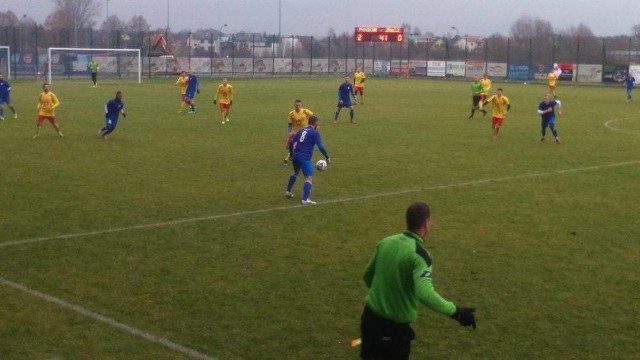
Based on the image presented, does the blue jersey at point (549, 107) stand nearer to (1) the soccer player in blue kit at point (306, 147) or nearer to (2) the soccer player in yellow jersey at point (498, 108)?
(2) the soccer player in yellow jersey at point (498, 108)

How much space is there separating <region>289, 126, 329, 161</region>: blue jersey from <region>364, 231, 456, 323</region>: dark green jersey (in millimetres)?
9531

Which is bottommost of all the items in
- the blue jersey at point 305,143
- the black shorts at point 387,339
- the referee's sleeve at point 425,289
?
the black shorts at point 387,339

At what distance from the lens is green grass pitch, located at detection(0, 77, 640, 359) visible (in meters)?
8.91

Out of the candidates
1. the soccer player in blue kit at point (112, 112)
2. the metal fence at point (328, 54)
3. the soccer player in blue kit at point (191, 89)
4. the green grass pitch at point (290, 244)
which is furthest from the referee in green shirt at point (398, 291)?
the metal fence at point (328, 54)

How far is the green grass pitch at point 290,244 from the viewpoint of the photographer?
891cm

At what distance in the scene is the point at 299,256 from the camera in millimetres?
12320

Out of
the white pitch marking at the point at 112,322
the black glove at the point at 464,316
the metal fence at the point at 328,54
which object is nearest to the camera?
the black glove at the point at 464,316

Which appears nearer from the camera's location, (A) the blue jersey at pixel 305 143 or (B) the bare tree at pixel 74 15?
(A) the blue jersey at pixel 305 143

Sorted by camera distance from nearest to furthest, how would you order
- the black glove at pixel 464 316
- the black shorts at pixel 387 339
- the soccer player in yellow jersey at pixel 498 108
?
the black glove at pixel 464 316 → the black shorts at pixel 387 339 → the soccer player in yellow jersey at pixel 498 108

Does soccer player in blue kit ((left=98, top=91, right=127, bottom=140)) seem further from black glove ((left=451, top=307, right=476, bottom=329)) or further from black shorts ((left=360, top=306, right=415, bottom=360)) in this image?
black glove ((left=451, top=307, right=476, bottom=329))

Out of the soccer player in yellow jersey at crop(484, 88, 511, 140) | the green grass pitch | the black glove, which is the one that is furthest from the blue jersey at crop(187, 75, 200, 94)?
the black glove

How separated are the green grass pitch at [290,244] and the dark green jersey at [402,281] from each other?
2235mm

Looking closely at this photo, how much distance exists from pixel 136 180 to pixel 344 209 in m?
5.70

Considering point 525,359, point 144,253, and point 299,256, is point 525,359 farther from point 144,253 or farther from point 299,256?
point 144,253
